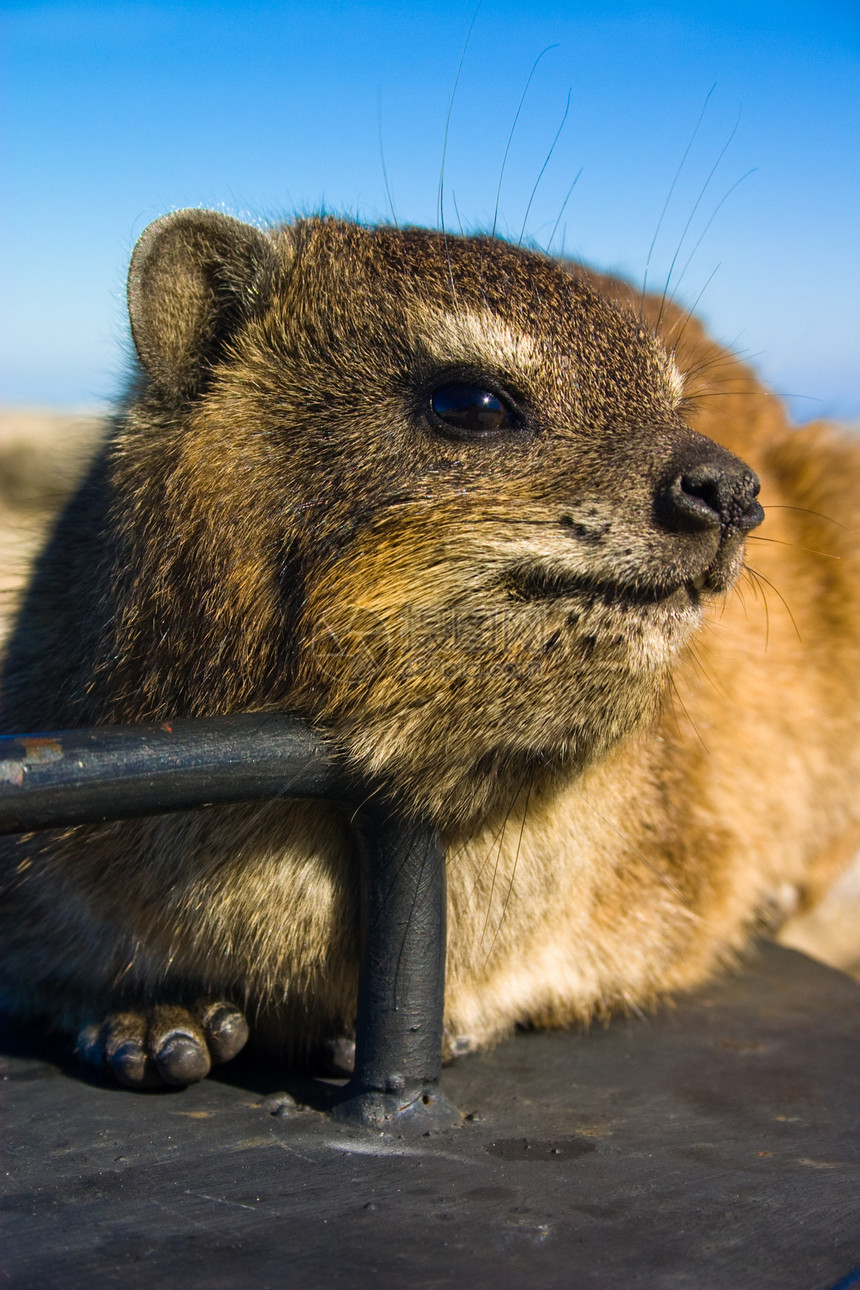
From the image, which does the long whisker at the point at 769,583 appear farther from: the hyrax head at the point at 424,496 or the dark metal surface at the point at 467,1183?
the dark metal surface at the point at 467,1183

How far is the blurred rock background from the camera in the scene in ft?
12.2

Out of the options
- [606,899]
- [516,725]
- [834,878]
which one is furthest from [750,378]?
[516,725]

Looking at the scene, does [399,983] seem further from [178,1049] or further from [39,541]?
[39,541]

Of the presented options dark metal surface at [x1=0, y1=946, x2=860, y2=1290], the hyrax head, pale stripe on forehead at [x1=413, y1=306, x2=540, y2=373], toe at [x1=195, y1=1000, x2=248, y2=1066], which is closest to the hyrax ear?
the hyrax head

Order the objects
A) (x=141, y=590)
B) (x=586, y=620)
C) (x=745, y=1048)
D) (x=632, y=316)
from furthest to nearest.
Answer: (x=745, y=1048), (x=632, y=316), (x=141, y=590), (x=586, y=620)

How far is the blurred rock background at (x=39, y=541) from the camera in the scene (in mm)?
3709

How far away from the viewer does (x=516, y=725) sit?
2305mm

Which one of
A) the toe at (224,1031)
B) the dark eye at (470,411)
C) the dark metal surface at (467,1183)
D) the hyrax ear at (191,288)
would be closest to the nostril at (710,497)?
the dark eye at (470,411)

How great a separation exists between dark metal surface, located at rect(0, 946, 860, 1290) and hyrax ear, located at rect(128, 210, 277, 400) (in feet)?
5.21

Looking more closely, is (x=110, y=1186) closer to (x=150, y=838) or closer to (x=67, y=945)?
(x=150, y=838)

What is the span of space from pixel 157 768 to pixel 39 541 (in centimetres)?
185

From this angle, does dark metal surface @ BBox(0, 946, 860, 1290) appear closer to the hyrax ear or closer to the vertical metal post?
the vertical metal post

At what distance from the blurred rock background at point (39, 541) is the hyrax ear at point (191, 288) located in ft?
A: 2.90

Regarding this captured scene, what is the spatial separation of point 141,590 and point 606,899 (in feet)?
5.73
